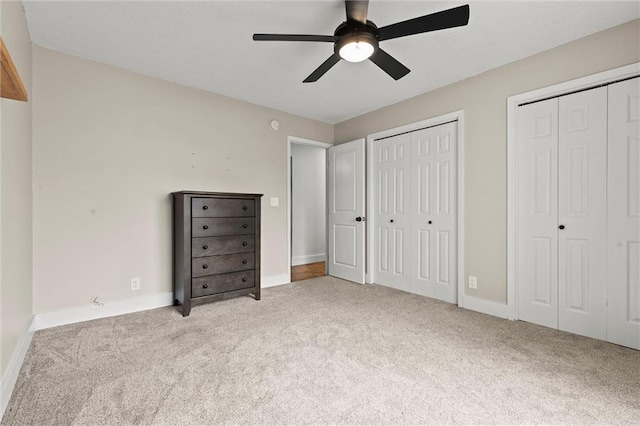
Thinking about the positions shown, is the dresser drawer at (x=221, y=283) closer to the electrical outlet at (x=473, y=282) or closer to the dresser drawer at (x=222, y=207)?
the dresser drawer at (x=222, y=207)

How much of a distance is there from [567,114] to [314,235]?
14.2ft

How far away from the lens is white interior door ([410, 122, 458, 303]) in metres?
3.31

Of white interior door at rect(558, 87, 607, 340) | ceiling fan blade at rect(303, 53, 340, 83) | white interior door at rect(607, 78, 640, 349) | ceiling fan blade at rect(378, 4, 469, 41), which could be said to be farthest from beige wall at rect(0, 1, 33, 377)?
white interior door at rect(607, 78, 640, 349)

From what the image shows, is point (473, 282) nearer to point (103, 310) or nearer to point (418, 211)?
point (418, 211)

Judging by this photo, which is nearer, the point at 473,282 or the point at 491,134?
the point at 491,134

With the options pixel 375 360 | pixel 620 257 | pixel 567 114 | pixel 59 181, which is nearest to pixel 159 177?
pixel 59 181

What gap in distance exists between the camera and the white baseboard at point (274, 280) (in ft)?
12.9

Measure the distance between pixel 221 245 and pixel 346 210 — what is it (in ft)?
6.47

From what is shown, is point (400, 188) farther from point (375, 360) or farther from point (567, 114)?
point (375, 360)

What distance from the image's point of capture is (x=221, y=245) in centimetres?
313

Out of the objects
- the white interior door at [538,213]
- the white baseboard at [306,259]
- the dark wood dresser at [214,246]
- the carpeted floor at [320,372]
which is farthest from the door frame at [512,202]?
the white baseboard at [306,259]

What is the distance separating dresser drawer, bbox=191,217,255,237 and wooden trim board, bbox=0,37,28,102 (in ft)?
5.85

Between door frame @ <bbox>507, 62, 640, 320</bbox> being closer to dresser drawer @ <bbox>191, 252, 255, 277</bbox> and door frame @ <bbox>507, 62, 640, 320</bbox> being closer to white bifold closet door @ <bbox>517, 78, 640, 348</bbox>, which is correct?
white bifold closet door @ <bbox>517, 78, 640, 348</bbox>

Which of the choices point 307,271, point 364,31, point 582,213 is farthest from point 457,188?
point 307,271
